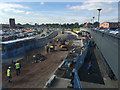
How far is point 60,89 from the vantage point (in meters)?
7.71

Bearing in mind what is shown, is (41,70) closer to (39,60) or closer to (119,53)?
(39,60)

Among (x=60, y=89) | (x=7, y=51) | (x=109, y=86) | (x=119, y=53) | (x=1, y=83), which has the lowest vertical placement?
(x=109, y=86)

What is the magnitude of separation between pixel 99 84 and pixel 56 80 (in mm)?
6324

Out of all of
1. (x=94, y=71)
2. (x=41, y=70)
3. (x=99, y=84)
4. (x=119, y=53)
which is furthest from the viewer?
(x=94, y=71)

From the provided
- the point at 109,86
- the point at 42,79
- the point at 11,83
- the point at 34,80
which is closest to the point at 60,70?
the point at 42,79

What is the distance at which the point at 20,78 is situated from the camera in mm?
11180

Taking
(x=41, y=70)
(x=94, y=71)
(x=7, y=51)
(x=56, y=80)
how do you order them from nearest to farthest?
(x=56, y=80)
(x=41, y=70)
(x=94, y=71)
(x=7, y=51)

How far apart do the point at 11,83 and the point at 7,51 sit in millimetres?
8742

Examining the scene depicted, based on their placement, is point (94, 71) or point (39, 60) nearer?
point (94, 71)

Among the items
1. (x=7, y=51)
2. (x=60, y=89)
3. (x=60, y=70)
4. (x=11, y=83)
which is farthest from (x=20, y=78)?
(x=7, y=51)

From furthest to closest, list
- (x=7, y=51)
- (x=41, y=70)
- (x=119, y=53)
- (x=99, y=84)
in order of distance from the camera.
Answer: (x=7, y=51)
(x=41, y=70)
(x=99, y=84)
(x=119, y=53)

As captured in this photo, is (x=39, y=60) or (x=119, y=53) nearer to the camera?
(x=119, y=53)

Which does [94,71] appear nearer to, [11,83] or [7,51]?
[11,83]

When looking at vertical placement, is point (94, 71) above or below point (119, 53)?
below
